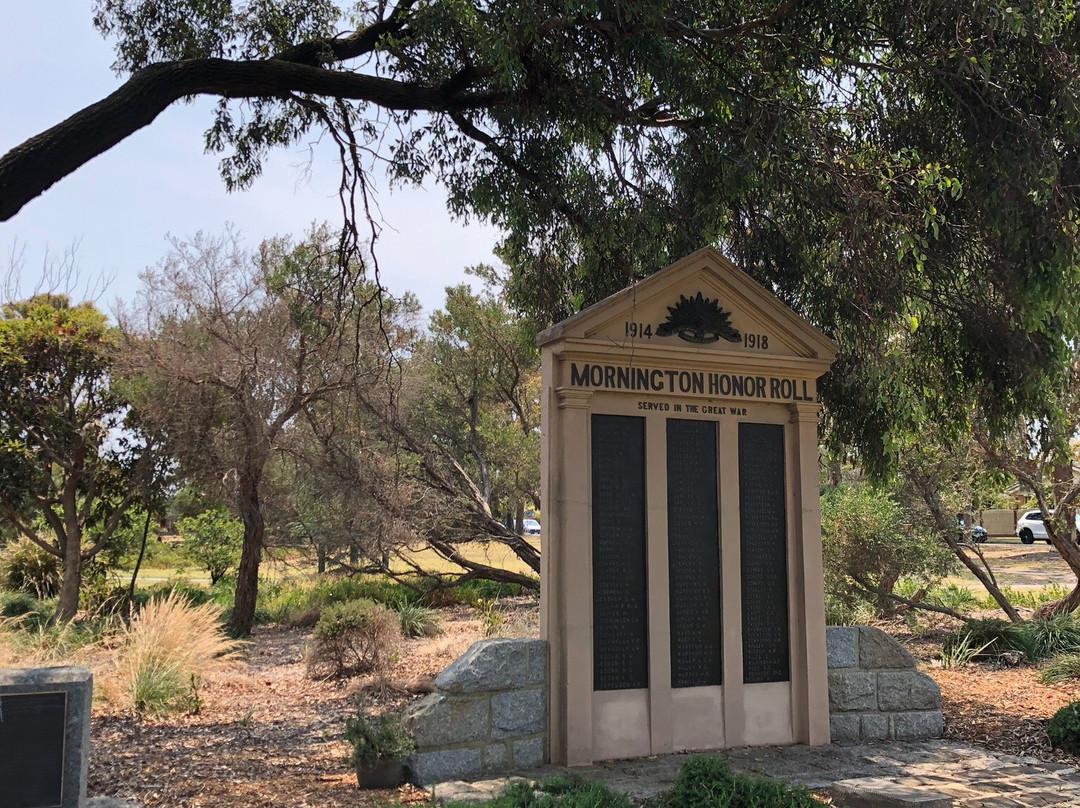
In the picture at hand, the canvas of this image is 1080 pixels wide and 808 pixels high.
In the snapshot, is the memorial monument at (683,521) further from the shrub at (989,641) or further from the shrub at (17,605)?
the shrub at (17,605)

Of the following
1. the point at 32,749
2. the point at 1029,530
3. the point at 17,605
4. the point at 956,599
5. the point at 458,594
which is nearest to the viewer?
the point at 32,749

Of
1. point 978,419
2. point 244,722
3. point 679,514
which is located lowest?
point 244,722

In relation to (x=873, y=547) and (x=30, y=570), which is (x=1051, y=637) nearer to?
(x=873, y=547)

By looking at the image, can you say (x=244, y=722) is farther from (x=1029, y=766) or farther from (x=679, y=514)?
(x=1029, y=766)

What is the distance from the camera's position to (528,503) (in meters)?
25.2

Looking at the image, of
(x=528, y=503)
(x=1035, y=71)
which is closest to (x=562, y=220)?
(x=1035, y=71)

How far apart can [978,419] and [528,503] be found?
592 inches

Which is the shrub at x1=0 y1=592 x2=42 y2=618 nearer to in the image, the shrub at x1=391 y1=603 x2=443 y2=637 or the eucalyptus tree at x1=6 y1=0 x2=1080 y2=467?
the shrub at x1=391 y1=603 x2=443 y2=637

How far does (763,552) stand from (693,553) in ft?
2.29

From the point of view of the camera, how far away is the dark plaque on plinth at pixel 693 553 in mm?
7254

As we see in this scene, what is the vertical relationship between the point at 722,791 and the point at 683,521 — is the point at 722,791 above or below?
below

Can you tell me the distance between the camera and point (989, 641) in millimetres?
12070

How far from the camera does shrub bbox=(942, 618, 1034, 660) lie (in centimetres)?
1194

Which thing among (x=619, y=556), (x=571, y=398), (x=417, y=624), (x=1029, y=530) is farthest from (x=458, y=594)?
(x=1029, y=530)
